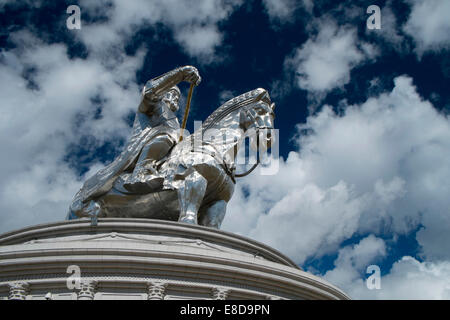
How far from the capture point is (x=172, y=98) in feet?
70.0

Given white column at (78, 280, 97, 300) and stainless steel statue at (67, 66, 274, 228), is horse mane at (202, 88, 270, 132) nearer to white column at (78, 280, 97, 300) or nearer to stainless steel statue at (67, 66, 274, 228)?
stainless steel statue at (67, 66, 274, 228)

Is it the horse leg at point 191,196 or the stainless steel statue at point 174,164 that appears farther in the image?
the stainless steel statue at point 174,164

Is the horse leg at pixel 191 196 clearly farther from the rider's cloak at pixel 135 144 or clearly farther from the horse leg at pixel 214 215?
the rider's cloak at pixel 135 144

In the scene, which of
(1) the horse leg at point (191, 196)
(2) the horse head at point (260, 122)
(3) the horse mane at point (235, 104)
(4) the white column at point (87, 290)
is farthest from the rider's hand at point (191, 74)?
(4) the white column at point (87, 290)

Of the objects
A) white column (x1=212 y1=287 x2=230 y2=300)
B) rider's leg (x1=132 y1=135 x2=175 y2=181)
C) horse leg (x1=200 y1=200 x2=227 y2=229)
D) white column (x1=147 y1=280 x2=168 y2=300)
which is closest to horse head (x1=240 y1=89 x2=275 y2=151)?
horse leg (x1=200 y1=200 x2=227 y2=229)

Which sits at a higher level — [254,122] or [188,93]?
[188,93]

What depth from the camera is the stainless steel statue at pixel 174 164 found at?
17.2 m

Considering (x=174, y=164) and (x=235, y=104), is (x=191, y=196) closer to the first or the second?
(x=174, y=164)

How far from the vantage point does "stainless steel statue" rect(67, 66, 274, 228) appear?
56.5ft

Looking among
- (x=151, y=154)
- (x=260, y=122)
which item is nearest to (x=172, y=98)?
(x=151, y=154)
